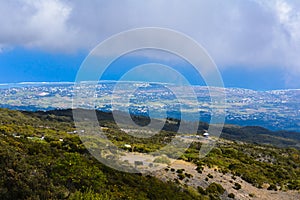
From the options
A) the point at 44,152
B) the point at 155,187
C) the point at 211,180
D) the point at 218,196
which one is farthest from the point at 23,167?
the point at 211,180

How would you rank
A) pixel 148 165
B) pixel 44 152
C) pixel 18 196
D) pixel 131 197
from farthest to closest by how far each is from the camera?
pixel 148 165, pixel 44 152, pixel 131 197, pixel 18 196

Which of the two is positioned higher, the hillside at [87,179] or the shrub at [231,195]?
the hillside at [87,179]

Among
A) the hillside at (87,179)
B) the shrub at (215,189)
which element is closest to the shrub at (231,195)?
the hillside at (87,179)

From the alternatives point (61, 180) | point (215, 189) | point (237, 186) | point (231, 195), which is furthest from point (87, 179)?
point (237, 186)

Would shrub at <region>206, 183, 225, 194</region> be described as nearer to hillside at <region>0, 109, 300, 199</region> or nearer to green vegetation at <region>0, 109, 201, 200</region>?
hillside at <region>0, 109, 300, 199</region>

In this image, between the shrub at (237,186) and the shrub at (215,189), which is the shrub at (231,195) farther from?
the shrub at (237,186)

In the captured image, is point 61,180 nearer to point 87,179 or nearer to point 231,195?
point 87,179

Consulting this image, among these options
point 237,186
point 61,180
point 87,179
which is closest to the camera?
point 61,180

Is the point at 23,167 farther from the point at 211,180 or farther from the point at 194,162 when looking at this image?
the point at 194,162

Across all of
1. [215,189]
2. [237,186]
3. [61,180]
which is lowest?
[215,189]

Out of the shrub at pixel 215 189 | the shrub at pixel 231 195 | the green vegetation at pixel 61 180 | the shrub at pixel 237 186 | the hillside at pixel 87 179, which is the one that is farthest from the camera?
the shrub at pixel 237 186

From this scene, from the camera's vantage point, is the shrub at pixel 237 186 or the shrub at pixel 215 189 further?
the shrub at pixel 237 186
